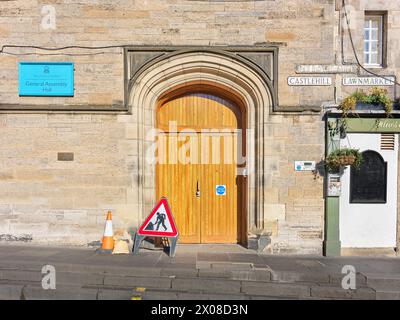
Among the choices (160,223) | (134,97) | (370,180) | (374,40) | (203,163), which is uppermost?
(374,40)

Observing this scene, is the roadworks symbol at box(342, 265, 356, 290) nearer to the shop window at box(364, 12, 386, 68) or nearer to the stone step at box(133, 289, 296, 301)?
the stone step at box(133, 289, 296, 301)

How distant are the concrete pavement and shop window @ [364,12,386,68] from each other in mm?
4181

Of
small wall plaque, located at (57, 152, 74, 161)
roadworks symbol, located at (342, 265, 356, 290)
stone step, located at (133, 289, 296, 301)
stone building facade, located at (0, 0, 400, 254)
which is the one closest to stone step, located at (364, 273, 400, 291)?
roadworks symbol, located at (342, 265, 356, 290)

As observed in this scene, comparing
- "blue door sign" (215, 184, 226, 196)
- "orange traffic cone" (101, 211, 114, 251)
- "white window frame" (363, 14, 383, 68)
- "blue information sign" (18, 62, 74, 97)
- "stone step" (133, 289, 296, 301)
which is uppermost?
"white window frame" (363, 14, 383, 68)

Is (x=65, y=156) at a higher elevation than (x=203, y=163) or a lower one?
higher

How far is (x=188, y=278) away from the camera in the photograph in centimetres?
491

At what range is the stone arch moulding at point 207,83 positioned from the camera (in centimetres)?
633

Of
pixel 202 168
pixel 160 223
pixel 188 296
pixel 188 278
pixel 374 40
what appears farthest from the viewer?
pixel 202 168

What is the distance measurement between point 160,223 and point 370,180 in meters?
4.46

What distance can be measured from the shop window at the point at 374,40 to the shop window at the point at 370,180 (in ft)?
6.45

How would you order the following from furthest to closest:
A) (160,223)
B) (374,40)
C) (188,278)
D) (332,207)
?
1. (374,40)
2. (332,207)
3. (160,223)
4. (188,278)

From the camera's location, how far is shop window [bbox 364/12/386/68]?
6.46m

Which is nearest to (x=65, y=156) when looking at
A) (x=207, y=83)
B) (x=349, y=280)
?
(x=207, y=83)

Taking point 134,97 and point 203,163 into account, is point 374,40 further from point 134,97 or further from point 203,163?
point 134,97
